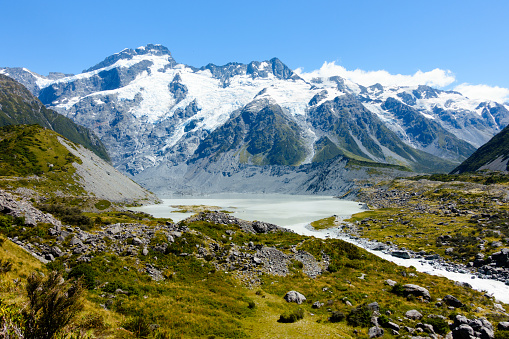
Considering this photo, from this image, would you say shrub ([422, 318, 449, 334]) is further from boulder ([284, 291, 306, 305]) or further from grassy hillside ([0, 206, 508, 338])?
boulder ([284, 291, 306, 305])

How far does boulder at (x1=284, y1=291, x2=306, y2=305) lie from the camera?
27.4 meters

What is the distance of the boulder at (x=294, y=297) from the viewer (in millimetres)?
27375

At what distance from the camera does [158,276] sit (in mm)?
27156

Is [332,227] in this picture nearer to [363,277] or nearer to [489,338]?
[363,277]

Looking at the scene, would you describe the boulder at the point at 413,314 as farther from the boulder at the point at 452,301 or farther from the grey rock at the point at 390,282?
the grey rock at the point at 390,282

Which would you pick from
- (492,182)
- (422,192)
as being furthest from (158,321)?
(492,182)

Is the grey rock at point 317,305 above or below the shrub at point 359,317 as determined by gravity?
below

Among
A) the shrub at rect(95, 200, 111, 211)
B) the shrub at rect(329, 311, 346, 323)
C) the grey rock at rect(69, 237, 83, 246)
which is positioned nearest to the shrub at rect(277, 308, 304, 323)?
the shrub at rect(329, 311, 346, 323)

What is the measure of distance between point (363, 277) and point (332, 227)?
70.3 metres

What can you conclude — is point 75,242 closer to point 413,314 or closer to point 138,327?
point 138,327

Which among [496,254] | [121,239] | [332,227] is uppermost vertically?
[121,239]

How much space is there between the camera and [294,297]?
27656 mm

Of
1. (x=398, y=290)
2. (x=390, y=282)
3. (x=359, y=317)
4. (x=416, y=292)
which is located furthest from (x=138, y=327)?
(x=390, y=282)

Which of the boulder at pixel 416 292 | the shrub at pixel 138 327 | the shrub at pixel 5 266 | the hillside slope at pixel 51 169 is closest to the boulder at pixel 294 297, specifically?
the boulder at pixel 416 292
